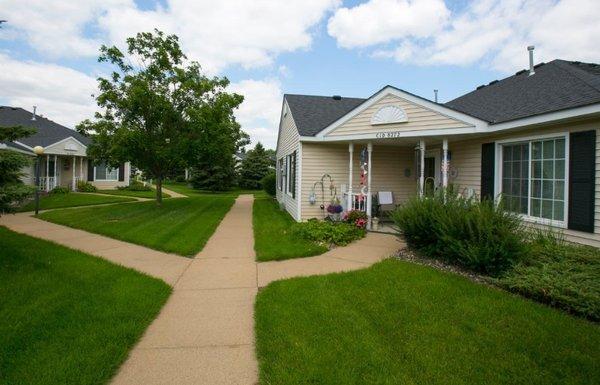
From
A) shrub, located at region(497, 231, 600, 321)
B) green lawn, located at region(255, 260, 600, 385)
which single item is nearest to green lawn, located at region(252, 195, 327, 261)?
green lawn, located at region(255, 260, 600, 385)

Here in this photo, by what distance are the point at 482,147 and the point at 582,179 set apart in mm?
2788

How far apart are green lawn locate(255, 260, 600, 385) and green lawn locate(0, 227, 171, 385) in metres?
1.36

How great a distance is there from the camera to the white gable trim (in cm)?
824

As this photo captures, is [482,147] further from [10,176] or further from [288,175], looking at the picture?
[10,176]

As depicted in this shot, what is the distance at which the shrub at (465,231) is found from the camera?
18.0 feet

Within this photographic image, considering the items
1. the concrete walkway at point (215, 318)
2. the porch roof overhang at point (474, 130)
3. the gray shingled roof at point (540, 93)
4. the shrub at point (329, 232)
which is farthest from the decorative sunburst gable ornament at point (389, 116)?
the concrete walkway at point (215, 318)

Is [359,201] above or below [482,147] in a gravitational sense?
below

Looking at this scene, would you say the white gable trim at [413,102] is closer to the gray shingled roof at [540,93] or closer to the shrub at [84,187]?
the gray shingled roof at [540,93]

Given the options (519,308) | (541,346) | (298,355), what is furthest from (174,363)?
(519,308)

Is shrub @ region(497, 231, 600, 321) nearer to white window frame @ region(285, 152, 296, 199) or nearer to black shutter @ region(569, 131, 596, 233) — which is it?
black shutter @ region(569, 131, 596, 233)

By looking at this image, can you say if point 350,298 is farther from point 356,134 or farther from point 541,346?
point 356,134

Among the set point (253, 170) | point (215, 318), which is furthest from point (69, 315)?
point (253, 170)

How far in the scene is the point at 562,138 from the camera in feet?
22.0

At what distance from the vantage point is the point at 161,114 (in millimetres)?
13648
